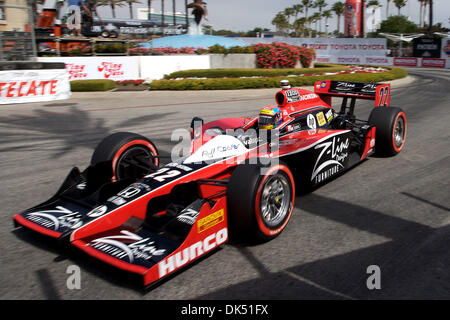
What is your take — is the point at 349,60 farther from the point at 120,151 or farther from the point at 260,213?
the point at 260,213

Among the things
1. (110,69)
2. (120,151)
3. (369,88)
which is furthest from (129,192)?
(110,69)

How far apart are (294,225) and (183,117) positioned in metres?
7.51

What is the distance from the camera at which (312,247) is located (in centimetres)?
366

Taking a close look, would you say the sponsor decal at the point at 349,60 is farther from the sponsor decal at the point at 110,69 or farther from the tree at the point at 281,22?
the tree at the point at 281,22

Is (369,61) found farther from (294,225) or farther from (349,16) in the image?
(294,225)

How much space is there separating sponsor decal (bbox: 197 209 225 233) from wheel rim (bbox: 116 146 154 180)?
1.49 m

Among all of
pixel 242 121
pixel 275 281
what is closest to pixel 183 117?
pixel 242 121

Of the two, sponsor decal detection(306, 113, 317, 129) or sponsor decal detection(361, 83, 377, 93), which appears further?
sponsor decal detection(361, 83, 377, 93)

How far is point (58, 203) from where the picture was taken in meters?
4.02

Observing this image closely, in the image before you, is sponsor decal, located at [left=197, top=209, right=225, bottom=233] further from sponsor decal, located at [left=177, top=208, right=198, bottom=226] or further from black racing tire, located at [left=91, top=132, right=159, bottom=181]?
black racing tire, located at [left=91, top=132, right=159, bottom=181]

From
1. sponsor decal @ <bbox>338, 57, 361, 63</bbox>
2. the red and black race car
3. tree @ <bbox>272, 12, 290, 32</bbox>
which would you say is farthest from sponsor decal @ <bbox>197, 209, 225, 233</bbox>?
tree @ <bbox>272, 12, 290, 32</bbox>

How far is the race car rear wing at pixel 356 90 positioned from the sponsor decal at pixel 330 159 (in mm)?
1814

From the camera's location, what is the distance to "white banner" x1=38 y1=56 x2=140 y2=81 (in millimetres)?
18812

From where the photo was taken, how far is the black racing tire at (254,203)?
138 inches
